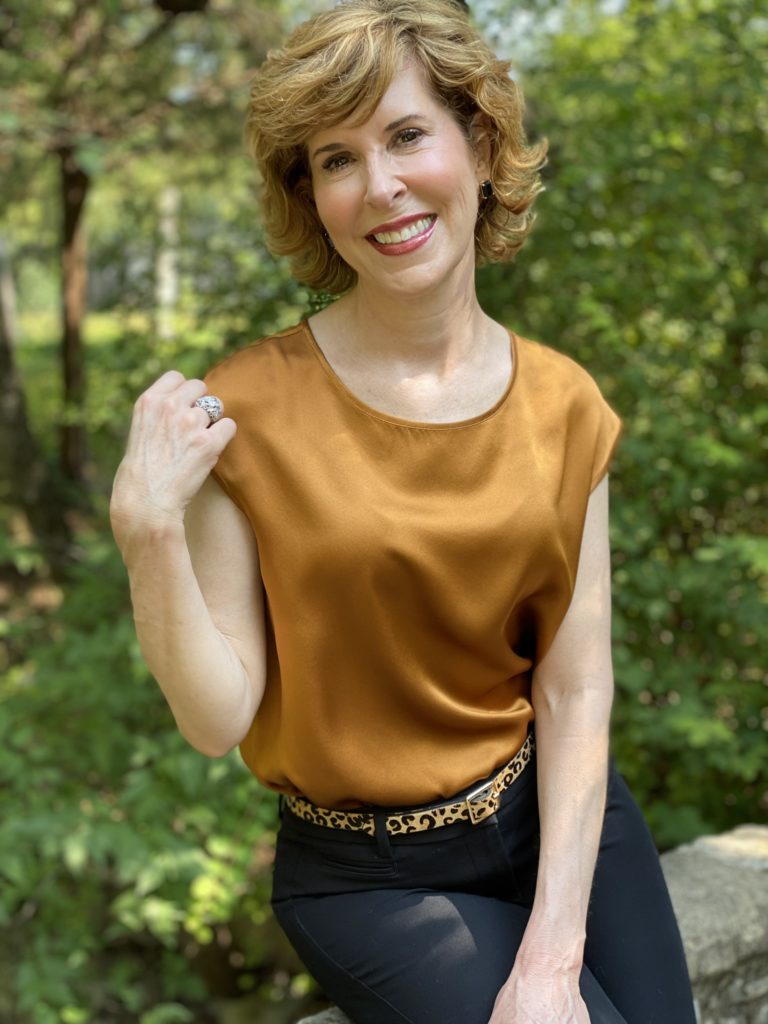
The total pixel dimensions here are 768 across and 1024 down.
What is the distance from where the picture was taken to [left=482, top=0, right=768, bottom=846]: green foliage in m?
3.00

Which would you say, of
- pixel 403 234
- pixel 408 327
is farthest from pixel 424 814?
pixel 403 234

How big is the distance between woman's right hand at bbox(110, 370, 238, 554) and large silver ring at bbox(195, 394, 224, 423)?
0.02m

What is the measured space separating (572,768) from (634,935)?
0.28 m

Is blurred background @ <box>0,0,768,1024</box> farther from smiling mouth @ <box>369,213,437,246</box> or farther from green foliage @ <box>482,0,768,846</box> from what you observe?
smiling mouth @ <box>369,213,437,246</box>

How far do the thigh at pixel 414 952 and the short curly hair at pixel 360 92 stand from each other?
0.95 m

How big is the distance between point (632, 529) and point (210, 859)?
137 centimetres

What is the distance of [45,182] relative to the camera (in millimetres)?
7742

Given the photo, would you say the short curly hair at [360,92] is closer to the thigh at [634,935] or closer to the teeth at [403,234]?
the teeth at [403,234]

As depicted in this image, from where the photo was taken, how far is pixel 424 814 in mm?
1583

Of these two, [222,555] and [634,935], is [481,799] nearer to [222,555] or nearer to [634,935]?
[634,935]

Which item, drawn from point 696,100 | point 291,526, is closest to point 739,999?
point 291,526

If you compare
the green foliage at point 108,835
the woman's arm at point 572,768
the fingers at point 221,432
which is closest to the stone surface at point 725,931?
the woman's arm at point 572,768

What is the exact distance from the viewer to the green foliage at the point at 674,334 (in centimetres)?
300

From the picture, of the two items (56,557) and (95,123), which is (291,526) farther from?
(95,123)
